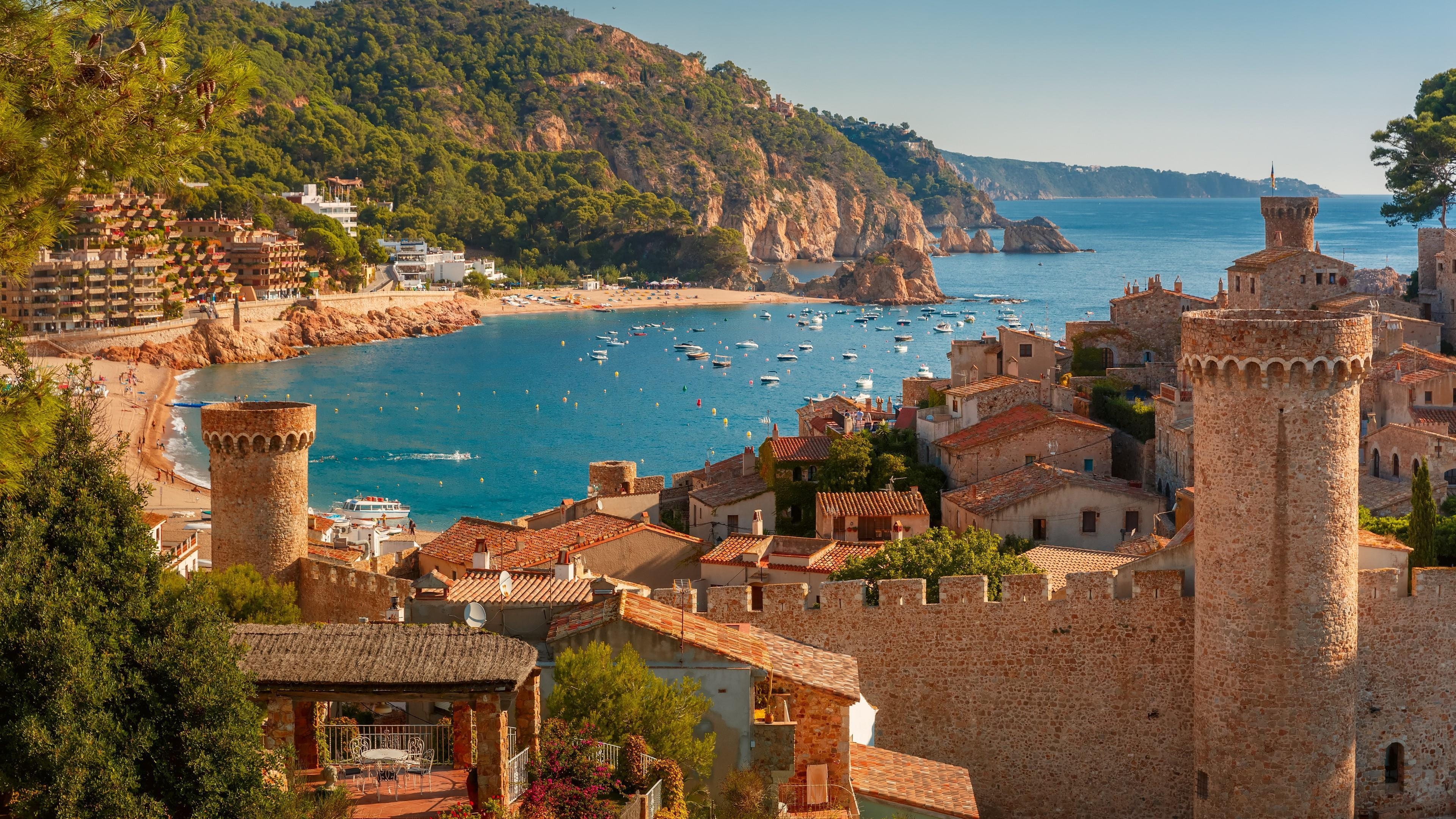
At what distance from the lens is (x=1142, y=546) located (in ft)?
75.0

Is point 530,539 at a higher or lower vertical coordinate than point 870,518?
lower

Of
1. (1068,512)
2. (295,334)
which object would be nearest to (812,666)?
(1068,512)

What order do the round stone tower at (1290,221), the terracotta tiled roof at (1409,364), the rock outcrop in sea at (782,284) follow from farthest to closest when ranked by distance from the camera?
the rock outcrop in sea at (782,284), the round stone tower at (1290,221), the terracotta tiled roof at (1409,364)

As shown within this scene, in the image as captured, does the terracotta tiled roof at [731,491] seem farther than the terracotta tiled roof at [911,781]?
Yes

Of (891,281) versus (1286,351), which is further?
(891,281)

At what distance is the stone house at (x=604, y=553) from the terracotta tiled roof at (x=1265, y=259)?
16.5 meters

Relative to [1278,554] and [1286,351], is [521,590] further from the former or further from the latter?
[1286,351]

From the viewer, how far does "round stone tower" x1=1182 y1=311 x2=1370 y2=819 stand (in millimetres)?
16094

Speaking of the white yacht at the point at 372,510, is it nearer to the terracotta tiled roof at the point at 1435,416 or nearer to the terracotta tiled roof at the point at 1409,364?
the terracotta tiled roof at the point at 1409,364

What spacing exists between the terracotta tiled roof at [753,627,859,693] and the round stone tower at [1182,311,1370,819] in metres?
4.42

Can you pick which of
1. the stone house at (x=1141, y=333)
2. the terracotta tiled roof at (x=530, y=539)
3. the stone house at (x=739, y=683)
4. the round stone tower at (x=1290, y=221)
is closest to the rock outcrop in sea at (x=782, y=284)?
the round stone tower at (x=1290, y=221)

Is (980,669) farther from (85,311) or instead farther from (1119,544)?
(85,311)

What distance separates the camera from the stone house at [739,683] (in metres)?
12.6

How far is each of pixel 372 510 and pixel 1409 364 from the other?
106ft
